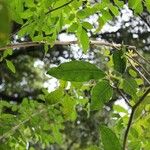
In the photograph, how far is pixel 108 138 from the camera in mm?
435

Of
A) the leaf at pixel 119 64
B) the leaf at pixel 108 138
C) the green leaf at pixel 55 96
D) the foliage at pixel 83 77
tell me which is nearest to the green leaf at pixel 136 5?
the foliage at pixel 83 77

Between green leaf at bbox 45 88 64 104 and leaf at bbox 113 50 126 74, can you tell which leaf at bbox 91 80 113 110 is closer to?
leaf at bbox 113 50 126 74

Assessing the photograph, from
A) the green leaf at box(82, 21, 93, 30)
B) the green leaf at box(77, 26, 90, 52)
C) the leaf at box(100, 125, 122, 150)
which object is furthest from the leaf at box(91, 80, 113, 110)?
the green leaf at box(82, 21, 93, 30)

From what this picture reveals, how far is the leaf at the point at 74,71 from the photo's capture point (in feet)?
1.47

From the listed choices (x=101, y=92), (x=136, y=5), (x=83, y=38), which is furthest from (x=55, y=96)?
(x=101, y=92)

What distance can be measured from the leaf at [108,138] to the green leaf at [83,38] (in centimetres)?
52

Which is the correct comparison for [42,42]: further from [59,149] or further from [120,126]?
[59,149]

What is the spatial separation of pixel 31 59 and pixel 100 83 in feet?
18.2

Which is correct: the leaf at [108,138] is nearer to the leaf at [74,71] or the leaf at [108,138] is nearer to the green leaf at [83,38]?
the leaf at [74,71]

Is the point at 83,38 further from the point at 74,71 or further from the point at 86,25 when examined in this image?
Result: the point at 74,71

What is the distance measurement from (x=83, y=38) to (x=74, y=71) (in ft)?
1.82

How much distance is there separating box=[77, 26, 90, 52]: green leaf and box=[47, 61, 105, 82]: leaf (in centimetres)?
49

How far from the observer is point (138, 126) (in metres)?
1.23

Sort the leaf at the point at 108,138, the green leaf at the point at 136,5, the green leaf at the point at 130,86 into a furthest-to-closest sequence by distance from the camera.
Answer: the green leaf at the point at 136,5 < the green leaf at the point at 130,86 < the leaf at the point at 108,138
